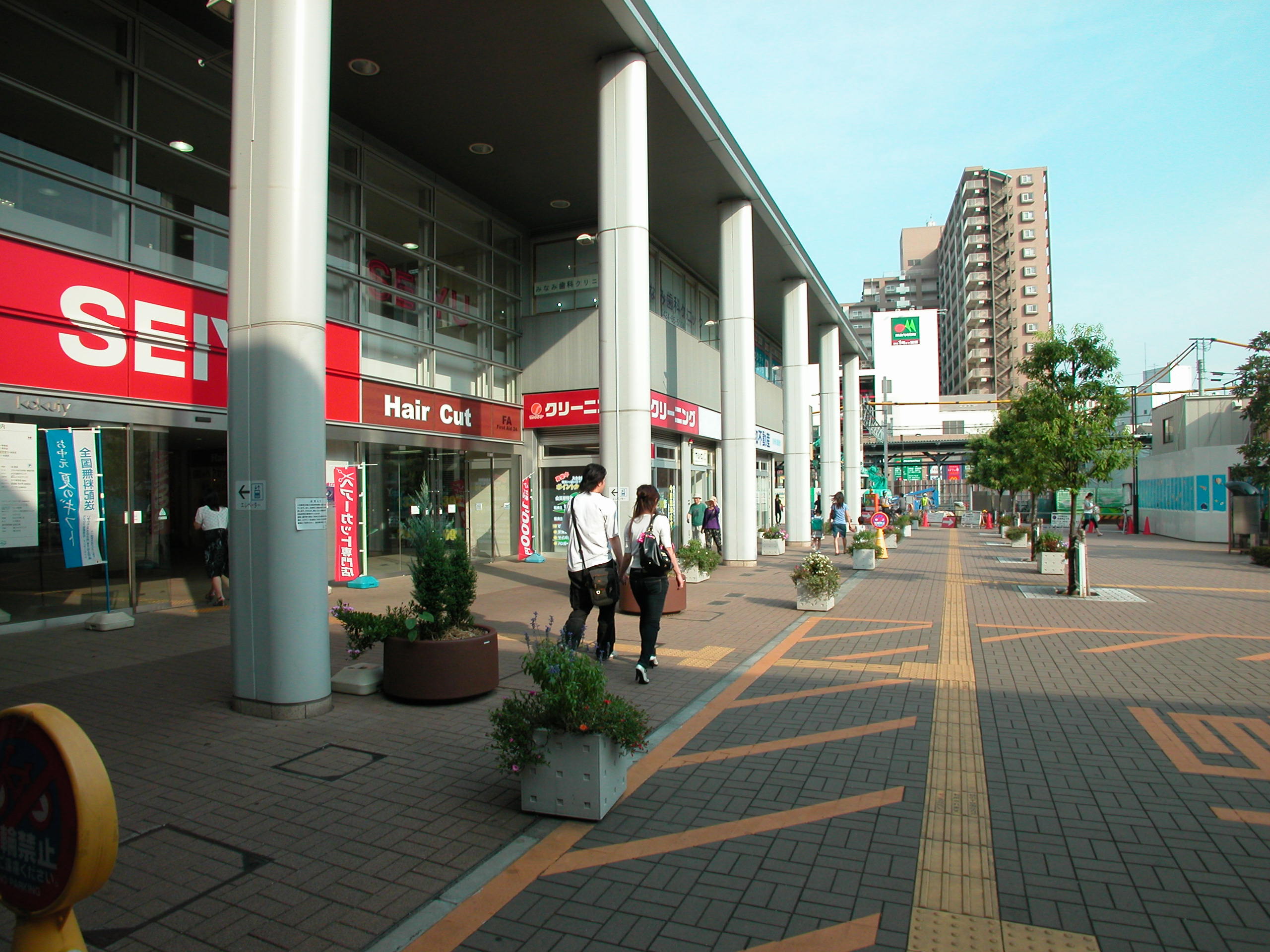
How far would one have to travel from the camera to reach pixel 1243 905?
327 cm

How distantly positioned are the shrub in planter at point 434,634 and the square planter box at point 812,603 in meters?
6.39

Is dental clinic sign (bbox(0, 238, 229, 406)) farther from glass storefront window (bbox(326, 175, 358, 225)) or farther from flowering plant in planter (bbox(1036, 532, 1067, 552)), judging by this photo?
flowering plant in planter (bbox(1036, 532, 1067, 552))

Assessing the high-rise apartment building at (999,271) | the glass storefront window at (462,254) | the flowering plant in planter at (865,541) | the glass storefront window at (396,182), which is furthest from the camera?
the high-rise apartment building at (999,271)

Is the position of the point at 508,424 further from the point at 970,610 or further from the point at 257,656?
the point at 257,656

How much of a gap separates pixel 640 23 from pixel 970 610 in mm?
10244

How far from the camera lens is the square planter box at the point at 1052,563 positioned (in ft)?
56.3

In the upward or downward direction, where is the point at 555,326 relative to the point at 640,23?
downward

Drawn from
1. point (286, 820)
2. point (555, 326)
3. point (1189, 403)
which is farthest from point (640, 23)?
point (1189, 403)

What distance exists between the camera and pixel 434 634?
6.34 m

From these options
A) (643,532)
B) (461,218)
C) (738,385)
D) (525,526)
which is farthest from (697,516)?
(643,532)

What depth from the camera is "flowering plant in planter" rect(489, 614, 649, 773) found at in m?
4.07

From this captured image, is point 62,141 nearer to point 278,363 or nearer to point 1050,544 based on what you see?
point 278,363

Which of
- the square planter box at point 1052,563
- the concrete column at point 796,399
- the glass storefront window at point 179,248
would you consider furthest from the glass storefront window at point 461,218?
the square planter box at point 1052,563

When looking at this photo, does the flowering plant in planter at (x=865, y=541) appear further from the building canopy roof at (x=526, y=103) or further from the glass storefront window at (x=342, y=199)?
the glass storefront window at (x=342, y=199)
